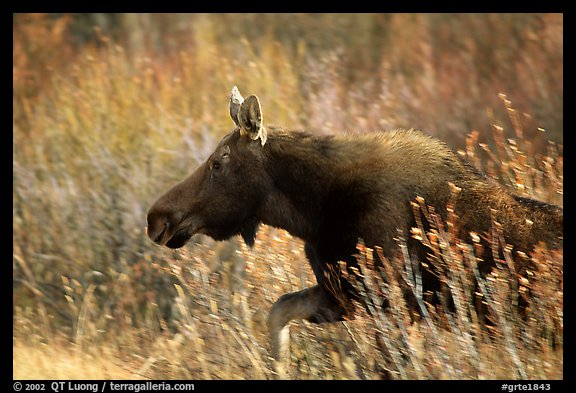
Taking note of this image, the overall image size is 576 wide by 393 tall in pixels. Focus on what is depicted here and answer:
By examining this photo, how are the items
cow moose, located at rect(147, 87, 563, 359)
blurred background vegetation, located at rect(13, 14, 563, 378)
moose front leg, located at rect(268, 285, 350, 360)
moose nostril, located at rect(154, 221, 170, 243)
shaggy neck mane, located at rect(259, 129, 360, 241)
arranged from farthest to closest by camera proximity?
blurred background vegetation, located at rect(13, 14, 563, 378), moose nostril, located at rect(154, 221, 170, 243), shaggy neck mane, located at rect(259, 129, 360, 241), moose front leg, located at rect(268, 285, 350, 360), cow moose, located at rect(147, 87, 563, 359)

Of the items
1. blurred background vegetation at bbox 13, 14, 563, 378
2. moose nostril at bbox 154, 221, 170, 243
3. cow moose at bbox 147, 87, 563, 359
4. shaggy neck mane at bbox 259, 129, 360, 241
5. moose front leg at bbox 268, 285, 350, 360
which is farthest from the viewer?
blurred background vegetation at bbox 13, 14, 563, 378

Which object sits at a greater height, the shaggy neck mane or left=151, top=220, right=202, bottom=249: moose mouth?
the shaggy neck mane

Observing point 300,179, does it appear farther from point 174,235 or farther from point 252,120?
point 174,235

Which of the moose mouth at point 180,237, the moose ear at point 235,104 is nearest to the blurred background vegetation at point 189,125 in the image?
the moose mouth at point 180,237

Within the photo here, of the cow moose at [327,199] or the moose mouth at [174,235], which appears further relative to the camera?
the moose mouth at [174,235]

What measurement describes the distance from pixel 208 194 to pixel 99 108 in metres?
5.23

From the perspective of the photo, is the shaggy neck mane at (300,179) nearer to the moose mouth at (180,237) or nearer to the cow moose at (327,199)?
the cow moose at (327,199)

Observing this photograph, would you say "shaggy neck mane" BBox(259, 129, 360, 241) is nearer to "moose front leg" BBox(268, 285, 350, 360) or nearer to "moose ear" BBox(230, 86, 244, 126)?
"moose ear" BBox(230, 86, 244, 126)

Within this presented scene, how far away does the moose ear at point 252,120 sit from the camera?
21.8 feet

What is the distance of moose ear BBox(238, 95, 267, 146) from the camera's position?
6641 millimetres

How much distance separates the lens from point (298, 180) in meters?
6.78

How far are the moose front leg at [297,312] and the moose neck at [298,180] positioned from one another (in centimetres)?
41

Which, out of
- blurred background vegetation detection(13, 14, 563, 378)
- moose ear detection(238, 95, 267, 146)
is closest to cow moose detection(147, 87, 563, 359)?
moose ear detection(238, 95, 267, 146)
